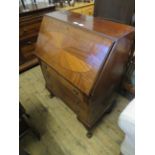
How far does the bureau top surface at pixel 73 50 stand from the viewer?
92 cm

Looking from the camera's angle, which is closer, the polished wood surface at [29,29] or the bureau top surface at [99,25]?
the bureau top surface at [99,25]

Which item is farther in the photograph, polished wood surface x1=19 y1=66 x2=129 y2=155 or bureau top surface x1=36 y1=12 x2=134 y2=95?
polished wood surface x1=19 y1=66 x2=129 y2=155

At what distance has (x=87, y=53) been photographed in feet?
3.22

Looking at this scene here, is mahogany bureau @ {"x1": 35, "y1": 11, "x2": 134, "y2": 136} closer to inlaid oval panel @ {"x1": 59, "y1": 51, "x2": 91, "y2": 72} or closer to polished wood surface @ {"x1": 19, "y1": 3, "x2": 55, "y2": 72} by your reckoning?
inlaid oval panel @ {"x1": 59, "y1": 51, "x2": 91, "y2": 72}

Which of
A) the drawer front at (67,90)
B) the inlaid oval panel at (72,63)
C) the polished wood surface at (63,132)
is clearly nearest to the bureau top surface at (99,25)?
the inlaid oval panel at (72,63)

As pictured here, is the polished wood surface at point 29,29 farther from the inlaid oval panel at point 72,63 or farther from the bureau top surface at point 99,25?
the inlaid oval panel at point 72,63

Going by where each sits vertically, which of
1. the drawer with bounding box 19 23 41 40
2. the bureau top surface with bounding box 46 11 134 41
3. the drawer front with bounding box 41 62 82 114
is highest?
the bureau top surface with bounding box 46 11 134 41

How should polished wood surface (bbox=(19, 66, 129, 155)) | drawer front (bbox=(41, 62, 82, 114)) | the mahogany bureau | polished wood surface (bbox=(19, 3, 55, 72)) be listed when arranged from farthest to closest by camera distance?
polished wood surface (bbox=(19, 3, 55, 72)), polished wood surface (bbox=(19, 66, 129, 155)), drawer front (bbox=(41, 62, 82, 114)), the mahogany bureau

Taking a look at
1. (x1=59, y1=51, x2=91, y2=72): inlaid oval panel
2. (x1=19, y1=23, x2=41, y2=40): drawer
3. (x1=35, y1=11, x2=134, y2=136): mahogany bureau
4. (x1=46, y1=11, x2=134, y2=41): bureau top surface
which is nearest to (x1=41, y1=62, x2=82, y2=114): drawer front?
(x1=35, y1=11, x2=134, y2=136): mahogany bureau

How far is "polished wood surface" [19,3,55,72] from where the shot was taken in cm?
200

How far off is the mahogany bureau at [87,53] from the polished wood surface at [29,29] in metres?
0.85
